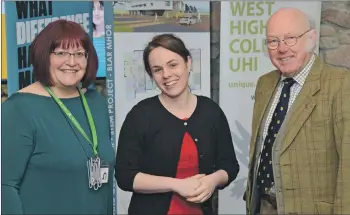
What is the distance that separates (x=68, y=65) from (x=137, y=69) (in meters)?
0.52

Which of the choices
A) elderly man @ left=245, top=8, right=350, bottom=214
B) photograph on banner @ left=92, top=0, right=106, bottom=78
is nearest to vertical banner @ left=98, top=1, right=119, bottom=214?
photograph on banner @ left=92, top=0, right=106, bottom=78

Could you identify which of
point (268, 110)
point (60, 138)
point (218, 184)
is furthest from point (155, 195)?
point (268, 110)

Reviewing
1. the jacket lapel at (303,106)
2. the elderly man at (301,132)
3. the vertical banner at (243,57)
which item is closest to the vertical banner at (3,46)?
the vertical banner at (243,57)

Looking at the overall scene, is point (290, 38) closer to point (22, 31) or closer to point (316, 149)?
point (316, 149)

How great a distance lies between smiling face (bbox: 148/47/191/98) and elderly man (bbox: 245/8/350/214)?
377mm

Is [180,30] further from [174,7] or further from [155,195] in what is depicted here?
[155,195]

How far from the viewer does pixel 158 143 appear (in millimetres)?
2016

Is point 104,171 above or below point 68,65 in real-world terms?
below

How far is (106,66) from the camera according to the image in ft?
7.67

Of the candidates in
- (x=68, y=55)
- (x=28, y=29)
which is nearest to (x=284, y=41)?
(x=68, y=55)

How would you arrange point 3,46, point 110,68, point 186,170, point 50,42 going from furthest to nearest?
point 110,68, point 3,46, point 186,170, point 50,42

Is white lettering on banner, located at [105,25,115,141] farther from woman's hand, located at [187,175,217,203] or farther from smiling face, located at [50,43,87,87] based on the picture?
woman's hand, located at [187,175,217,203]

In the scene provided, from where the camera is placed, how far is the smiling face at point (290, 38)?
190cm

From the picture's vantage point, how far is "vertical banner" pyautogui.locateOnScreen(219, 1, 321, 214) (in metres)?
2.37
